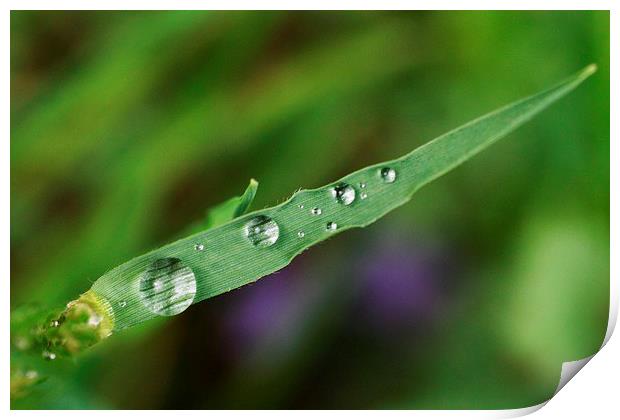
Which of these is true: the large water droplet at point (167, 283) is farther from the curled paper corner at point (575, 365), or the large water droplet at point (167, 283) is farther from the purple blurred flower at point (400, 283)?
the curled paper corner at point (575, 365)

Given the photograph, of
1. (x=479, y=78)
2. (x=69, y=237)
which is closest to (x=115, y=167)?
(x=69, y=237)

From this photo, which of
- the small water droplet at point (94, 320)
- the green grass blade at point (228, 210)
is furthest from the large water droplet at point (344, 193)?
the small water droplet at point (94, 320)

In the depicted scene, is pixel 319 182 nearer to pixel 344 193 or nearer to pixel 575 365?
pixel 344 193

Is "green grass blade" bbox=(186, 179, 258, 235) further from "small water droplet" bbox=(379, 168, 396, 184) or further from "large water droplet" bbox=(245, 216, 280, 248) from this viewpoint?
"small water droplet" bbox=(379, 168, 396, 184)

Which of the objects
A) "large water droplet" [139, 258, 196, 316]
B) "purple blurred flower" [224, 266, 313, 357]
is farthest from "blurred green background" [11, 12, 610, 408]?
"large water droplet" [139, 258, 196, 316]

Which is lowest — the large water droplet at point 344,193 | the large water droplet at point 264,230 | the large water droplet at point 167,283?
the large water droplet at point 167,283
